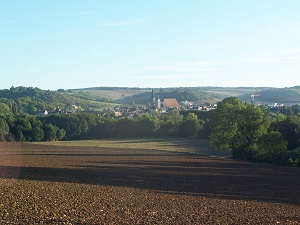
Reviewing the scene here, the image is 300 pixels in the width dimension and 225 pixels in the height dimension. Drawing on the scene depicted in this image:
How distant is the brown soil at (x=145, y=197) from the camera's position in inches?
784

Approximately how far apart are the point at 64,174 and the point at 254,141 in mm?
35029

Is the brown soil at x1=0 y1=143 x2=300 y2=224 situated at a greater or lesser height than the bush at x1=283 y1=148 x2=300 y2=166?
greater

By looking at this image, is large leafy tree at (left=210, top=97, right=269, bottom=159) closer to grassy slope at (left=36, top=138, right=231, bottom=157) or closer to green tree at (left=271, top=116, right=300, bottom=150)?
grassy slope at (left=36, top=138, right=231, bottom=157)

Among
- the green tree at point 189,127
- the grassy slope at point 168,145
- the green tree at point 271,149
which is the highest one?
the green tree at point 271,149

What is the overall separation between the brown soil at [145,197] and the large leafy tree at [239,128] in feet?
75.7

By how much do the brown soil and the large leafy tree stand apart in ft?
75.7

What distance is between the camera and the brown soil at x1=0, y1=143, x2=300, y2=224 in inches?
784

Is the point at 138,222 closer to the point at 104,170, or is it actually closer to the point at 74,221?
the point at 74,221

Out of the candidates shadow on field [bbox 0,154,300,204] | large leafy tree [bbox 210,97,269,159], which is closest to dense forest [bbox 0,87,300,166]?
large leafy tree [bbox 210,97,269,159]

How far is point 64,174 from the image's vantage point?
3816cm

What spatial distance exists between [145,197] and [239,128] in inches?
1651

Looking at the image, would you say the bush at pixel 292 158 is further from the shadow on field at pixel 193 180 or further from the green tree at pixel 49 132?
the green tree at pixel 49 132

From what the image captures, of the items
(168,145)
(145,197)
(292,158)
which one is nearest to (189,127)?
(168,145)

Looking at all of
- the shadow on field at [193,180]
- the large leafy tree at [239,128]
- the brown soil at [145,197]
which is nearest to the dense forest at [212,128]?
the large leafy tree at [239,128]
